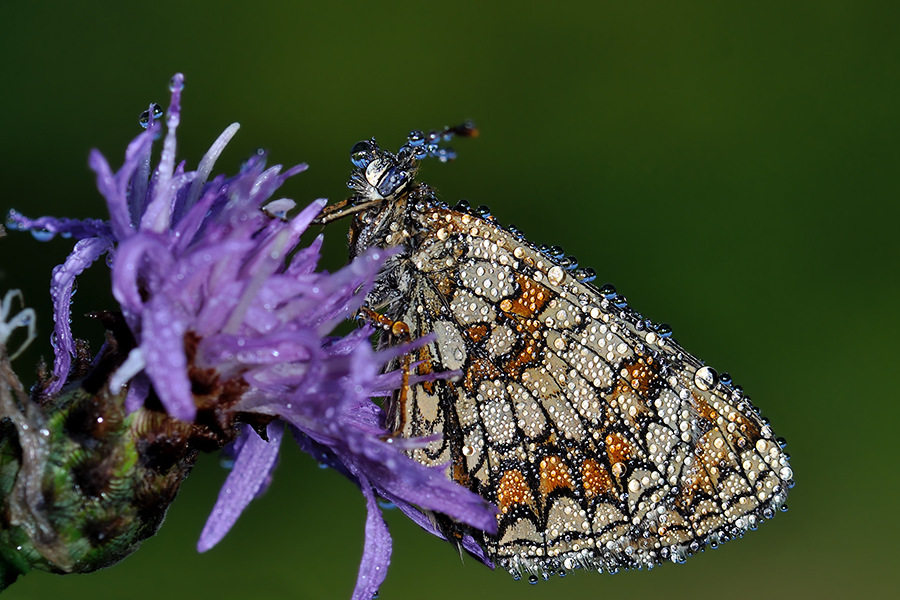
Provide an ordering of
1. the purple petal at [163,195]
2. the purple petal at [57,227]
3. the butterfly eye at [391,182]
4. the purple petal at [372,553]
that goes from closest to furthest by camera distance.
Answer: the purple petal at [163,195]
the purple petal at [57,227]
the purple petal at [372,553]
the butterfly eye at [391,182]

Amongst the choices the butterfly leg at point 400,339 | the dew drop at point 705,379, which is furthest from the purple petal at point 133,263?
the dew drop at point 705,379

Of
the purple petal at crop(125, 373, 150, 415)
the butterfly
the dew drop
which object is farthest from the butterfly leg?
the dew drop

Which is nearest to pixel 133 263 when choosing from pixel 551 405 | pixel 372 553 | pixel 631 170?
pixel 372 553

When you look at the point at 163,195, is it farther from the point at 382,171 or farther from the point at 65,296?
the point at 382,171

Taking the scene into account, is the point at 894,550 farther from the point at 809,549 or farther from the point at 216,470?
the point at 216,470

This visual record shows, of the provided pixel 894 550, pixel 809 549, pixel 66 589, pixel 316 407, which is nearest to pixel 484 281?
pixel 316 407

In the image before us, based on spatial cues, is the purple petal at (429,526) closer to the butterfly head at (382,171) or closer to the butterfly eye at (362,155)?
the butterfly head at (382,171)

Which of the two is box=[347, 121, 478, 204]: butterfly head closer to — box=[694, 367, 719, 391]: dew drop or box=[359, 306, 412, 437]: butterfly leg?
box=[359, 306, 412, 437]: butterfly leg
